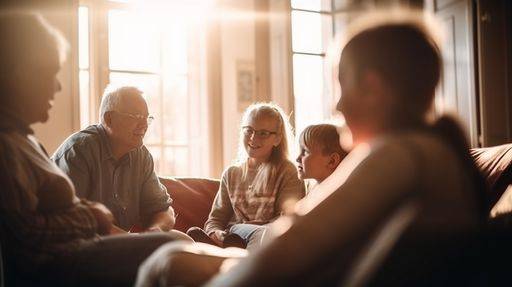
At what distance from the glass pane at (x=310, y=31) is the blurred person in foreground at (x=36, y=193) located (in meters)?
3.34

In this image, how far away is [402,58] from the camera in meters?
0.72

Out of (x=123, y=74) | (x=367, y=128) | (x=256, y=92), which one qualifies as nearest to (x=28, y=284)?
(x=367, y=128)

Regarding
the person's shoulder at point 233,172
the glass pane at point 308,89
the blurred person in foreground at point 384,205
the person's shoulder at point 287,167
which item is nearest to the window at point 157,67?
the glass pane at point 308,89

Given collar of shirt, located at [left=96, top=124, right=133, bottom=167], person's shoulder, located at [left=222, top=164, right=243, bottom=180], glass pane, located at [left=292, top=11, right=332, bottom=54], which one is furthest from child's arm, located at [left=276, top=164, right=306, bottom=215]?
glass pane, located at [left=292, top=11, right=332, bottom=54]

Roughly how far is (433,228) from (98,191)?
1.40 m

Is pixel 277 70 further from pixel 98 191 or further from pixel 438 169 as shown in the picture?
pixel 438 169

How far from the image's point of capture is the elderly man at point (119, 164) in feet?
5.77

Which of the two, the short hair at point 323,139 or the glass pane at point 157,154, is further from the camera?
the glass pane at point 157,154

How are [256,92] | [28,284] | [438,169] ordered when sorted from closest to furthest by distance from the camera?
[438,169], [28,284], [256,92]

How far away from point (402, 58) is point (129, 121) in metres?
1.30

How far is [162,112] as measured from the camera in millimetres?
4488

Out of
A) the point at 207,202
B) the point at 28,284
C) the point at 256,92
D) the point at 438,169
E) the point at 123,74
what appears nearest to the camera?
the point at 438,169

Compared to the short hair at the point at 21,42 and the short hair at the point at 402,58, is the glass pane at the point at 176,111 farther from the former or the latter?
the short hair at the point at 402,58

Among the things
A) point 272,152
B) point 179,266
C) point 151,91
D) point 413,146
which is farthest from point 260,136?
point 151,91
